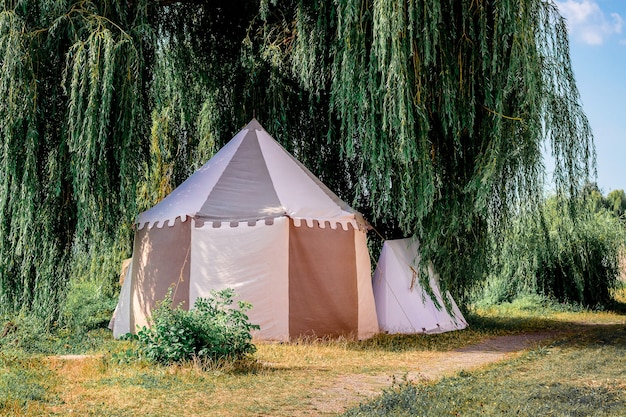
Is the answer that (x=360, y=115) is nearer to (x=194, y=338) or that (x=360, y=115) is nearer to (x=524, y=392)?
(x=194, y=338)

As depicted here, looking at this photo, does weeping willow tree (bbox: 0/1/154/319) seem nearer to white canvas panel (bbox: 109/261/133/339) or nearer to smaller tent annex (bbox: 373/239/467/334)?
white canvas panel (bbox: 109/261/133/339)

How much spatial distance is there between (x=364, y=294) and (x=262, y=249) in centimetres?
161

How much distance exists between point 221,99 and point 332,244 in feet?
11.2

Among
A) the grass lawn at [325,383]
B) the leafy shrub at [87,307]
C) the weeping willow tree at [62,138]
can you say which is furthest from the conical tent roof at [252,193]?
the leafy shrub at [87,307]

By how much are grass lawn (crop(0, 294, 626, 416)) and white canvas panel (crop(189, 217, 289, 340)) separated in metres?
0.41

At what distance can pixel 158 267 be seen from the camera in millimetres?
9188

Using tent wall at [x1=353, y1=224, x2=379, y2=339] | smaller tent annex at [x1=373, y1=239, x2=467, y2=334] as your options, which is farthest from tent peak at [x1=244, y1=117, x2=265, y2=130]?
smaller tent annex at [x1=373, y1=239, x2=467, y2=334]

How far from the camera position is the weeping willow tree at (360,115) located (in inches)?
311

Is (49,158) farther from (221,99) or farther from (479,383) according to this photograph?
(479,383)

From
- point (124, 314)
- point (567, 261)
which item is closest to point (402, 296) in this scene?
point (124, 314)

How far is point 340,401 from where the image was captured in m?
5.22

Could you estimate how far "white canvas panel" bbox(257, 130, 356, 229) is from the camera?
29.8 feet

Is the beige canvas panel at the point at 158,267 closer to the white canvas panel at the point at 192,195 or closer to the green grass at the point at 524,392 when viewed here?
the white canvas panel at the point at 192,195

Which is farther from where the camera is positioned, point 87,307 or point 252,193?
point 87,307
